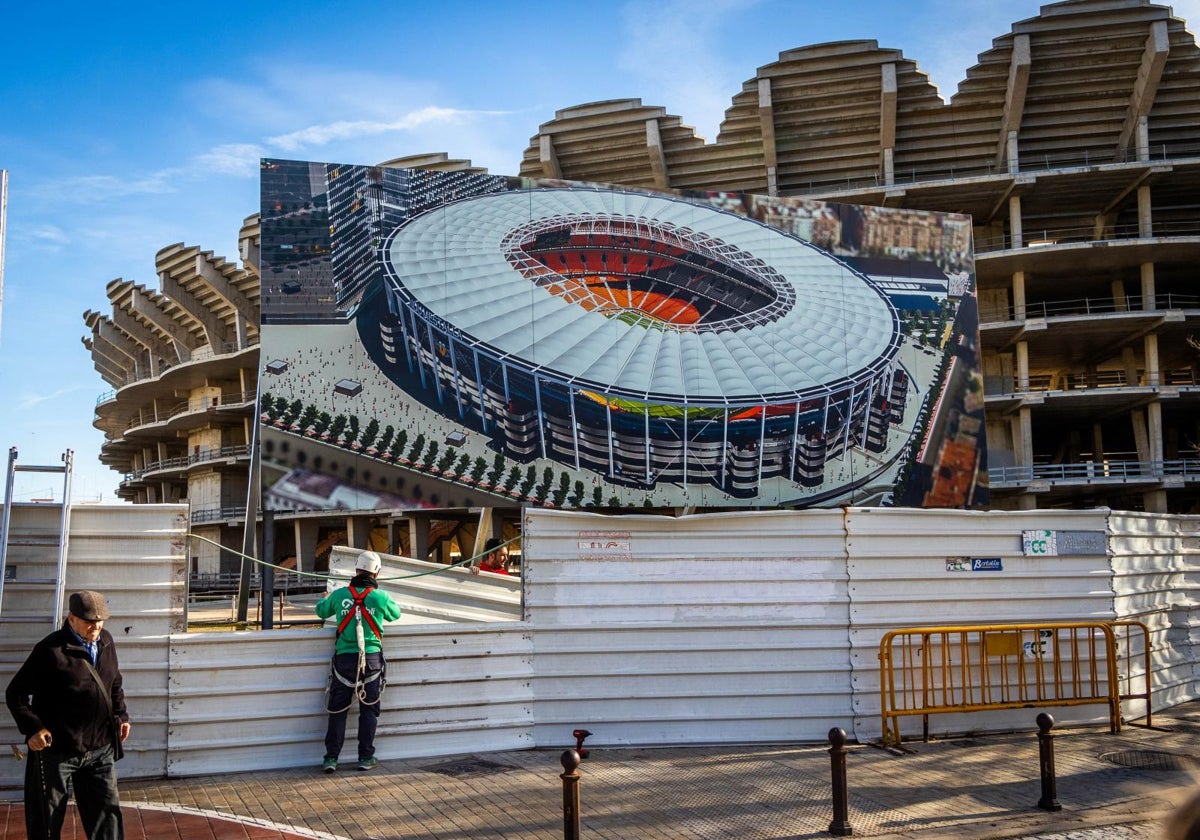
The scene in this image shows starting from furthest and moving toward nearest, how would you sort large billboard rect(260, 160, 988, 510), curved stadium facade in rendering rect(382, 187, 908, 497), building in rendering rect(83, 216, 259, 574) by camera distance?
building in rendering rect(83, 216, 259, 574) < curved stadium facade in rendering rect(382, 187, 908, 497) < large billboard rect(260, 160, 988, 510)

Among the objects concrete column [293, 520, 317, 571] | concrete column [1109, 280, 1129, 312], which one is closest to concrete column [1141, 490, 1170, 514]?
concrete column [1109, 280, 1129, 312]

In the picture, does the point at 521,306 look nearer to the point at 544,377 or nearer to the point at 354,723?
the point at 544,377

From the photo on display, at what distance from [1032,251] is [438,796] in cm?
3612

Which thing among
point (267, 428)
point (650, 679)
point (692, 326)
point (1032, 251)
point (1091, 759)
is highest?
point (1032, 251)

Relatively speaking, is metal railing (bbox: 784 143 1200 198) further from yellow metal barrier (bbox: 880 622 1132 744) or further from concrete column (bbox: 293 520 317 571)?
yellow metal barrier (bbox: 880 622 1132 744)

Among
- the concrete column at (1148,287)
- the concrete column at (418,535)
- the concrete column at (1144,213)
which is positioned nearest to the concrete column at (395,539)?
the concrete column at (418,535)

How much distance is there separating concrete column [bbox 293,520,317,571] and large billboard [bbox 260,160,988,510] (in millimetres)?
27415

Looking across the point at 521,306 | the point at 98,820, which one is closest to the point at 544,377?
the point at 521,306

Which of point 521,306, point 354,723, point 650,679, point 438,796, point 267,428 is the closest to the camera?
point 438,796

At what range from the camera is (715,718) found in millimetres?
9453

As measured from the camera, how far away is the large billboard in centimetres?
1816

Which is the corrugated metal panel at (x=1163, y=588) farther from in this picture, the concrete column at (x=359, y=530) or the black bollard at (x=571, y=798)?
the concrete column at (x=359, y=530)

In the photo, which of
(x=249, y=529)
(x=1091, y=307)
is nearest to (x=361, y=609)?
(x=249, y=529)

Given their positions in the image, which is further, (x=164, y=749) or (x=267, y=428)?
(x=267, y=428)
